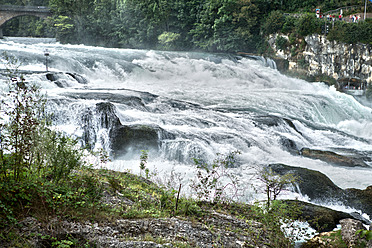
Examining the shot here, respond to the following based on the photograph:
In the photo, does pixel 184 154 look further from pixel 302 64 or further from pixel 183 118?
pixel 302 64

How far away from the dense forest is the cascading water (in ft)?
30.8

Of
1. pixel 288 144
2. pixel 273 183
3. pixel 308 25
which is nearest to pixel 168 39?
pixel 308 25

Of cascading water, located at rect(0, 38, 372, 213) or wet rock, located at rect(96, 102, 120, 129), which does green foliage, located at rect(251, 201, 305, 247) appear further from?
wet rock, located at rect(96, 102, 120, 129)

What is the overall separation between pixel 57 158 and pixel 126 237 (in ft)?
4.04

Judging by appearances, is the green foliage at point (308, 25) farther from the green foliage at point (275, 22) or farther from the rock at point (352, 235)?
the rock at point (352, 235)

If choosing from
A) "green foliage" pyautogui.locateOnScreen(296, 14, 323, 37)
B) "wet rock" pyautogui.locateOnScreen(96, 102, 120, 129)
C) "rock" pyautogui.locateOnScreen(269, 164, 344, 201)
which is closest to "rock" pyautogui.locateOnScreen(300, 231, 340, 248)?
"rock" pyautogui.locateOnScreen(269, 164, 344, 201)

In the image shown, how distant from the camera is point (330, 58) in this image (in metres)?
23.2

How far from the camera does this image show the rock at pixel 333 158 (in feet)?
32.8

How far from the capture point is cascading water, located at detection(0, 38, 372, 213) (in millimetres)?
9547

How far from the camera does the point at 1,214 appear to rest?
306 cm

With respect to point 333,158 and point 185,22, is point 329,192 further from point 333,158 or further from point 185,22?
point 185,22

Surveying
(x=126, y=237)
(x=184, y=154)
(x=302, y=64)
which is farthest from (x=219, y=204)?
(x=302, y=64)

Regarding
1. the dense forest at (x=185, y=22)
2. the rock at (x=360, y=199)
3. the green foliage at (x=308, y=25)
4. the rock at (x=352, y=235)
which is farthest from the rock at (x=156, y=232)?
the dense forest at (x=185, y=22)

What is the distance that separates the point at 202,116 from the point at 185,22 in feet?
80.1
